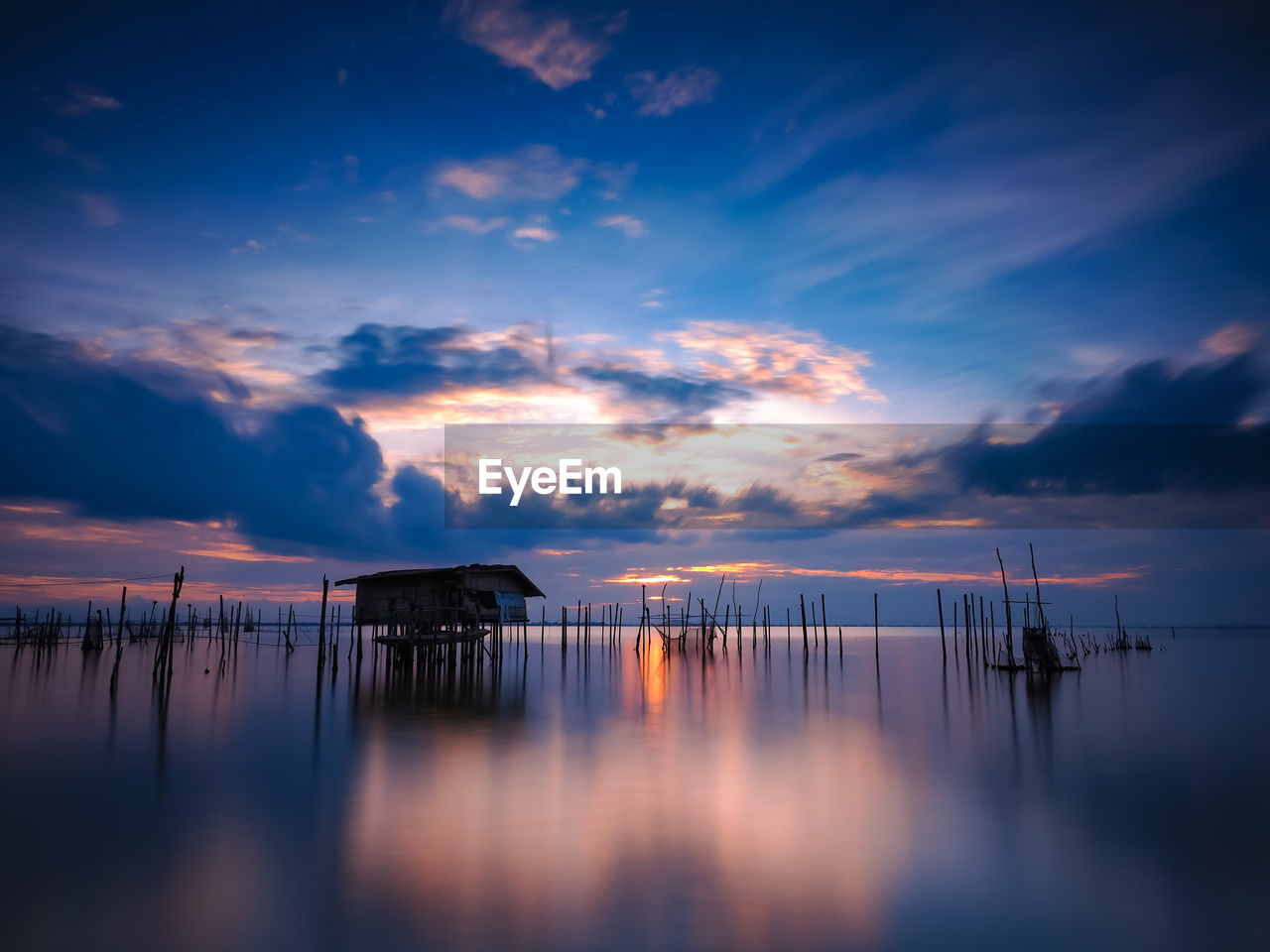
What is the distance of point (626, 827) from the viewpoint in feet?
39.8

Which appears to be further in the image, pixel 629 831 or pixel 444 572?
pixel 444 572

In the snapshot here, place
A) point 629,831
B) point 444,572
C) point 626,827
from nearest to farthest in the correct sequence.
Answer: point 629,831 < point 626,827 < point 444,572

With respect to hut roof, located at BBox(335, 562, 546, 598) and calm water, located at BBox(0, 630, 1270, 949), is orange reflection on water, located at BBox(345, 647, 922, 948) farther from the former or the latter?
hut roof, located at BBox(335, 562, 546, 598)

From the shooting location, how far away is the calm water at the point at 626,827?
26.8ft

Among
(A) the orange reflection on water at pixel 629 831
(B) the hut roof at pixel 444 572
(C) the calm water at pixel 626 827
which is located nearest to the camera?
(C) the calm water at pixel 626 827

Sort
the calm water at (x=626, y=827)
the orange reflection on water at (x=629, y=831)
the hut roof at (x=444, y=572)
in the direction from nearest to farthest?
1. the calm water at (x=626, y=827)
2. the orange reflection on water at (x=629, y=831)
3. the hut roof at (x=444, y=572)

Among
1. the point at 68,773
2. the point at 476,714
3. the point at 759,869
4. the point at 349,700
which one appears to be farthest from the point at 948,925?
the point at 349,700

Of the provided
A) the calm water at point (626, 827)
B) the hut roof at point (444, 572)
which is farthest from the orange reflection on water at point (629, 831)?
the hut roof at point (444, 572)

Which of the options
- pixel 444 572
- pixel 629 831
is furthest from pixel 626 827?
pixel 444 572

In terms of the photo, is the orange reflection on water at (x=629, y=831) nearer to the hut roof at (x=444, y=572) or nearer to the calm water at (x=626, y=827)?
the calm water at (x=626, y=827)

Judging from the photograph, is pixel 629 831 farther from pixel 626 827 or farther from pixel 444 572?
pixel 444 572

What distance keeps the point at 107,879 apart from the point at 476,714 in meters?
15.0

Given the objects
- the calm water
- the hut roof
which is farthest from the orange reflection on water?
the hut roof

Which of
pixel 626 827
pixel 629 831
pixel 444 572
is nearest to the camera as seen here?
pixel 629 831
